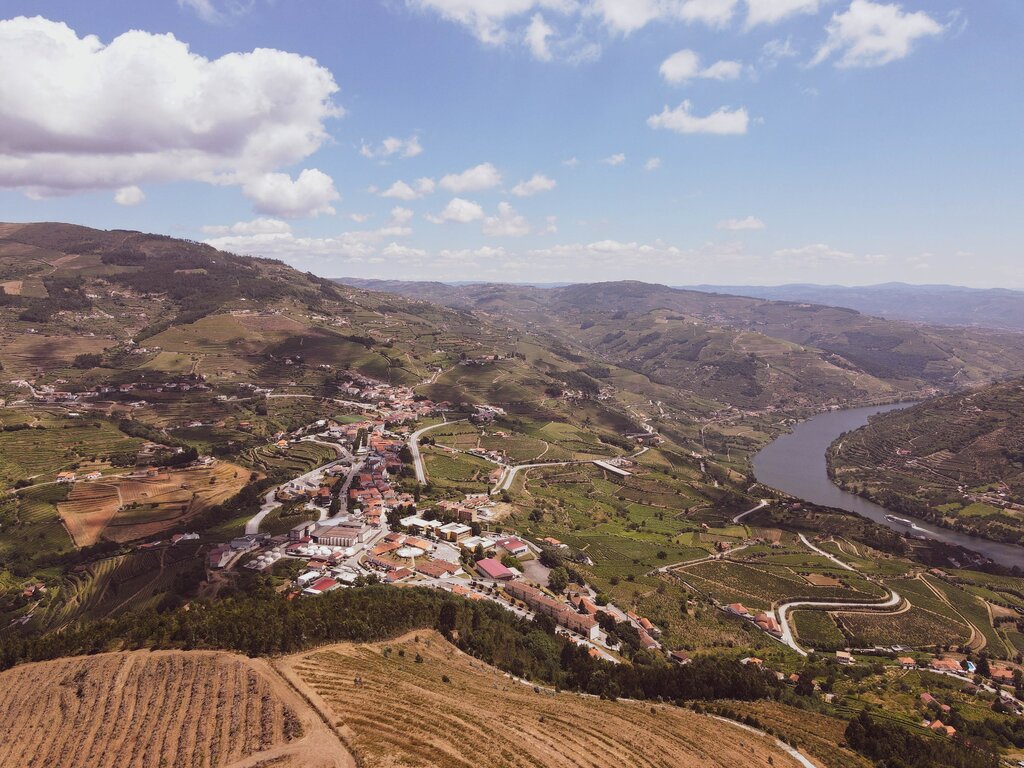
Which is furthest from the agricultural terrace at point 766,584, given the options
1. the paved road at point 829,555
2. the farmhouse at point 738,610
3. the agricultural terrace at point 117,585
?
the agricultural terrace at point 117,585

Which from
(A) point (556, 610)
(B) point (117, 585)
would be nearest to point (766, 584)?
(A) point (556, 610)

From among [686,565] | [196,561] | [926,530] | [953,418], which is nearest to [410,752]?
[196,561]

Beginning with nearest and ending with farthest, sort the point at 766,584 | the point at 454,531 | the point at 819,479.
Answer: the point at 766,584 → the point at 454,531 → the point at 819,479

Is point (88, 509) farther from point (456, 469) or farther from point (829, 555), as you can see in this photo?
point (829, 555)

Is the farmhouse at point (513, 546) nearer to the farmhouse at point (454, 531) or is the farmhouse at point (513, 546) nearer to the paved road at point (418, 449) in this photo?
the farmhouse at point (454, 531)

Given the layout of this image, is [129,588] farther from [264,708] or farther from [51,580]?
[264,708]

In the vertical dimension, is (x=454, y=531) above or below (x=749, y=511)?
above

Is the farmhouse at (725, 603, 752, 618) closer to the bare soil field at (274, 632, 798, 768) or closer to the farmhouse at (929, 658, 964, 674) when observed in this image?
the farmhouse at (929, 658, 964, 674)

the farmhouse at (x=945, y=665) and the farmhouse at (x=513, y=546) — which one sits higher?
the farmhouse at (x=513, y=546)
